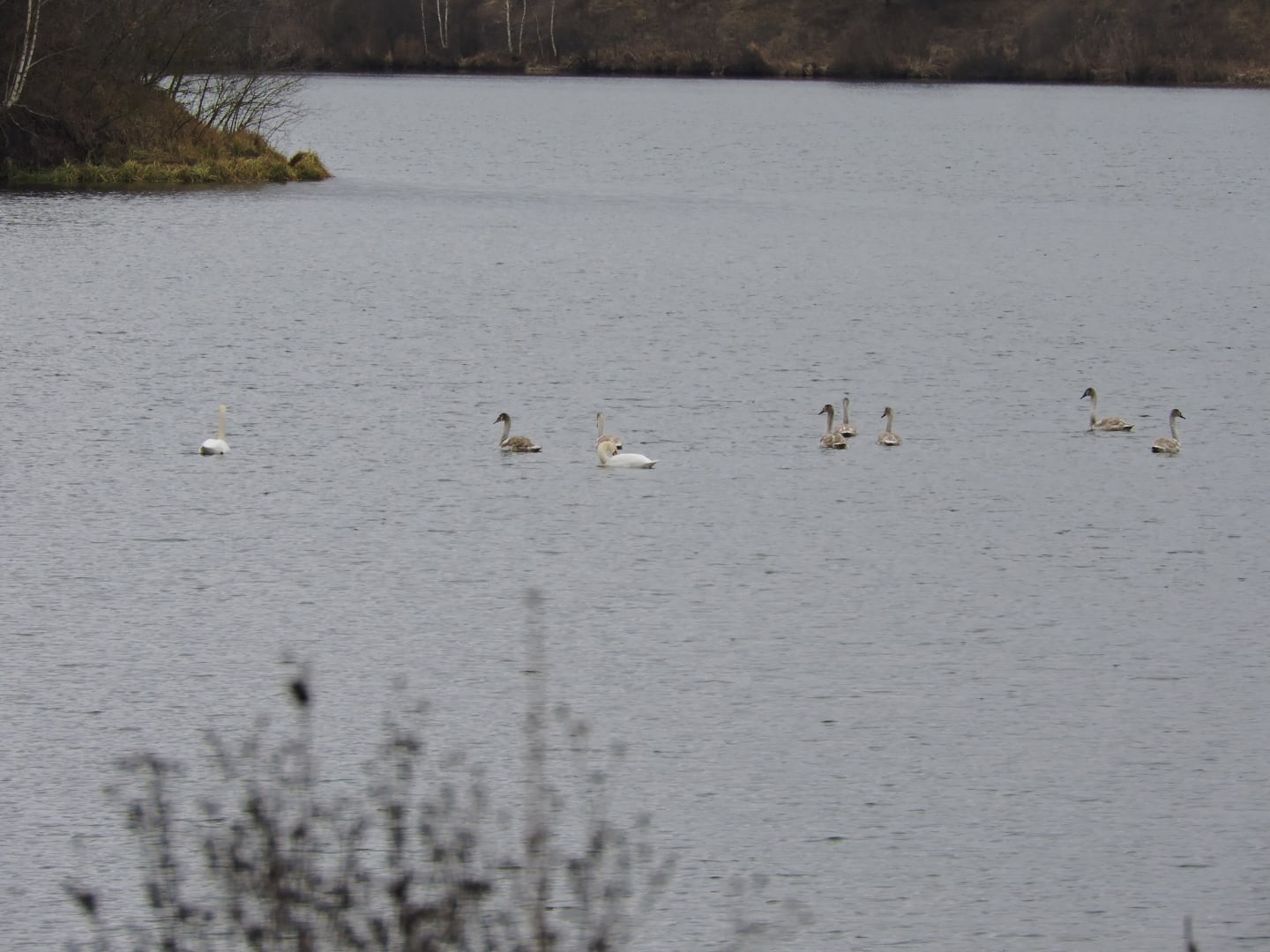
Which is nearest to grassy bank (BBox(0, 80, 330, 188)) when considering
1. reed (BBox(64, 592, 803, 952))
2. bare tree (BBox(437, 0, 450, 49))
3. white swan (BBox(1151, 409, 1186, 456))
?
white swan (BBox(1151, 409, 1186, 456))

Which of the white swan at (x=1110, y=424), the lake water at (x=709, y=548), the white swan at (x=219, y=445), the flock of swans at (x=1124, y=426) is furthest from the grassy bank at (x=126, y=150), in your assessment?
the white swan at (x=1110, y=424)

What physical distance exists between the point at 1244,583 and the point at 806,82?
273ft

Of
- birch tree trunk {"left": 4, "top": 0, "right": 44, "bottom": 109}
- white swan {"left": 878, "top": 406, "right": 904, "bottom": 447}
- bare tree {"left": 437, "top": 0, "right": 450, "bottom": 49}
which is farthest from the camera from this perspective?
bare tree {"left": 437, "top": 0, "right": 450, "bottom": 49}

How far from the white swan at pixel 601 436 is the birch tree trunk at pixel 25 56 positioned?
83.3ft

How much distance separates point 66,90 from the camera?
1679 inches

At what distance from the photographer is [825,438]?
1914 cm

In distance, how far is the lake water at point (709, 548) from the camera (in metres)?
9.80

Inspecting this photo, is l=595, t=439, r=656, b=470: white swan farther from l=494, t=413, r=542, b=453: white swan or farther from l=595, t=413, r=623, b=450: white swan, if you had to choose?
l=494, t=413, r=542, b=453: white swan

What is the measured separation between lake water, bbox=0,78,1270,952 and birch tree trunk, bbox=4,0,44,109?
7.36m

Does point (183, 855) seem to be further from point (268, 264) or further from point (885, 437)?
point (268, 264)

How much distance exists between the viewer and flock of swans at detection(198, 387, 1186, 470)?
709 inches

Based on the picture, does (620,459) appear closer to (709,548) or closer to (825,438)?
(825,438)

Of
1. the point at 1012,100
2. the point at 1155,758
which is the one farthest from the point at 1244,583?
the point at 1012,100

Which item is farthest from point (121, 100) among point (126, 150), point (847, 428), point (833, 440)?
point (833, 440)
